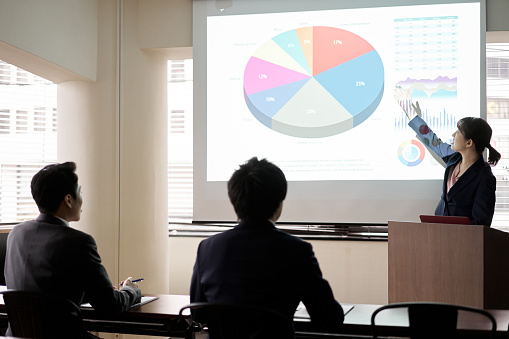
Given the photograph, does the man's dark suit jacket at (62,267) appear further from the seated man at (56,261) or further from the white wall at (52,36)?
the white wall at (52,36)

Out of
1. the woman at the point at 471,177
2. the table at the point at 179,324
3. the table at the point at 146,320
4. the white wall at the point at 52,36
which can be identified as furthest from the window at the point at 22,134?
the woman at the point at 471,177

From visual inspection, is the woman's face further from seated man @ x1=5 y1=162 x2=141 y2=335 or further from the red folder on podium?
seated man @ x1=5 y1=162 x2=141 y2=335

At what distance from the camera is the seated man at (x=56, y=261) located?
224 centimetres

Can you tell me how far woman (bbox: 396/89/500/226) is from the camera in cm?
333

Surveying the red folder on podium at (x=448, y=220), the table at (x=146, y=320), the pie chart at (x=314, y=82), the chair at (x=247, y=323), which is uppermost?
the pie chart at (x=314, y=82)

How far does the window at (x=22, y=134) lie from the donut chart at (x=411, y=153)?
3430 mm

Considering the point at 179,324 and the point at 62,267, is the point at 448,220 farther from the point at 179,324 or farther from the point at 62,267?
the point at 62,267

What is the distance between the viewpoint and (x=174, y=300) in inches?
103

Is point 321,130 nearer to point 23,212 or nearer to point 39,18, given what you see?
point 39,18

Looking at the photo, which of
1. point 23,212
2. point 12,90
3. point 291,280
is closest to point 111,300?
point 291,280

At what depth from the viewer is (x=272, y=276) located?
1.89 m

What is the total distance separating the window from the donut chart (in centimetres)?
343

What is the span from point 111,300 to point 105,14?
119 inches

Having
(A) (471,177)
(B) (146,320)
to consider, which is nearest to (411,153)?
(A) (471,177)
